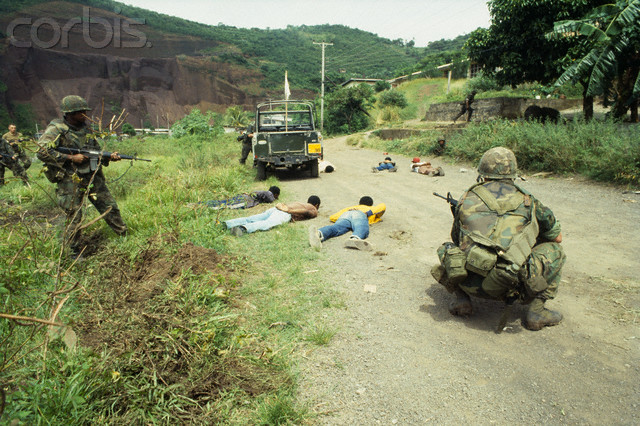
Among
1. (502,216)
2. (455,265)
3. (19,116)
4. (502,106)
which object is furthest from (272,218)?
(19,116)

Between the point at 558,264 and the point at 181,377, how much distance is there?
2751mm

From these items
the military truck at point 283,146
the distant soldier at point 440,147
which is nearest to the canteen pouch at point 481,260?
the military truck at point 283,146

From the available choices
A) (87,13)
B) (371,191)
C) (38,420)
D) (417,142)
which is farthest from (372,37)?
(38,420)

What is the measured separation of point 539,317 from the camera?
9.58 ft

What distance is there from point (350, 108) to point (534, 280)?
30741mm

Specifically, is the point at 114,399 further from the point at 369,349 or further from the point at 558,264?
the point at 558,264

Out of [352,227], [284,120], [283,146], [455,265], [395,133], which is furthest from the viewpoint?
[395,133]

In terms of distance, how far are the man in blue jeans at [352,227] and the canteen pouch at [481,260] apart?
201 cm

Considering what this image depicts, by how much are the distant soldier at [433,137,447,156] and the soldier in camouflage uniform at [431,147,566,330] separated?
10561 millimetres

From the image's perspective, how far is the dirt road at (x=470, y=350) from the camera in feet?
7.14

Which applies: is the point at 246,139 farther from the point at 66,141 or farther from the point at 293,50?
the point at 293,50

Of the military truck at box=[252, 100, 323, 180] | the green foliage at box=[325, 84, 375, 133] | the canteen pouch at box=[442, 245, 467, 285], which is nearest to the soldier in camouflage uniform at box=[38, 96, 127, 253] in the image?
the canteen pouch at box=[442, 245, 467, 285]

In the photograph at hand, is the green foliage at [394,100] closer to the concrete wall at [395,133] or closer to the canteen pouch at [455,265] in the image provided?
the concrete wall at [395,133]

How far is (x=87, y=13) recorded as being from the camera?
58094 mm
